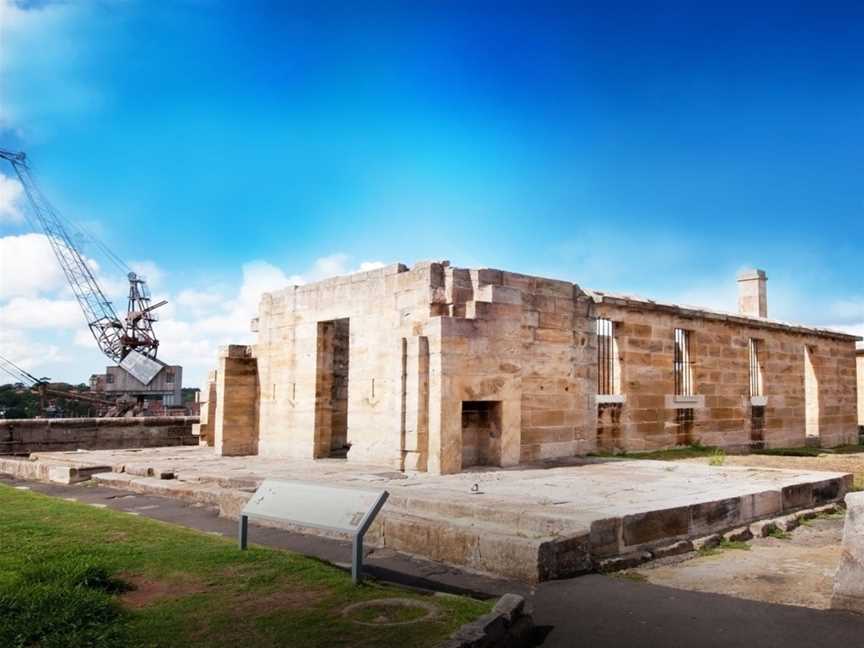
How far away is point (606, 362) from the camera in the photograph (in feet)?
47.6

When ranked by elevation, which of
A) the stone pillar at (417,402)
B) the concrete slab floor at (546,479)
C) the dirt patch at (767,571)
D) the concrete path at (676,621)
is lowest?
the dirt patch at (767,571)

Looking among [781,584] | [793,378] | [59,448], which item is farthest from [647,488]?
[59,448]

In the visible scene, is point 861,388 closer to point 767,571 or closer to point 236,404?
point 236,404

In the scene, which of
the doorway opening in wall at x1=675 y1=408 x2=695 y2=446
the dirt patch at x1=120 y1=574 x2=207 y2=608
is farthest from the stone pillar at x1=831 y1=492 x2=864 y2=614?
the doorway opening in wall at x1=675 y1=408 x2=695 y2=446

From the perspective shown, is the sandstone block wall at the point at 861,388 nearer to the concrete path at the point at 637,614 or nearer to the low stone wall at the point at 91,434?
the low stone wall at the point at 91,434

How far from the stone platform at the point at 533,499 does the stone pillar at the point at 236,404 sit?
1849 mm

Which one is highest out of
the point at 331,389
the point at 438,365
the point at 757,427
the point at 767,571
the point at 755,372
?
the point at 755,372

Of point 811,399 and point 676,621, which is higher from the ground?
point 811,399

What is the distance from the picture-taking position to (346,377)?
607 inches

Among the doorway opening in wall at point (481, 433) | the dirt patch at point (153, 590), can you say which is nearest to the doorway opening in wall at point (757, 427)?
the doorway opening in wall at point (481, 433)

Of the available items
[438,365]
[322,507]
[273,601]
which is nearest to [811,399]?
[438,365]

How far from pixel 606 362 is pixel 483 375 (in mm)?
3910

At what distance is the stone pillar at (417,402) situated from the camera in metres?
11.3

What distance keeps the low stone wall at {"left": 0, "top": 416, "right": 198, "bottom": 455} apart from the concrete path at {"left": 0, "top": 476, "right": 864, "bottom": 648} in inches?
509
